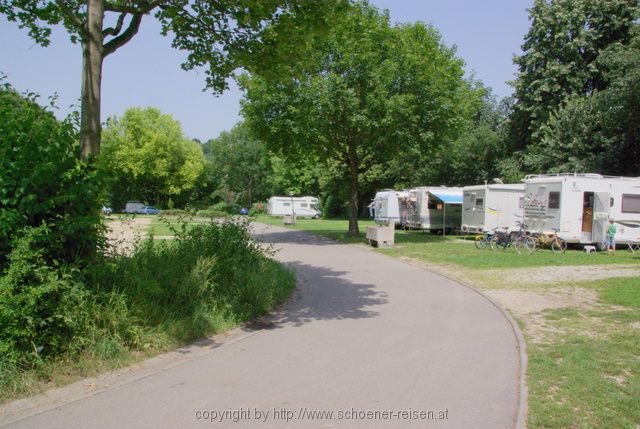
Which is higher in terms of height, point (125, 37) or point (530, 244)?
point (125, 37)

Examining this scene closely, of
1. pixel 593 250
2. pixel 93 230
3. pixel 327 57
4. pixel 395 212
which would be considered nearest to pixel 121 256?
pixel 93 230

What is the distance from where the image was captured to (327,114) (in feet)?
73.0

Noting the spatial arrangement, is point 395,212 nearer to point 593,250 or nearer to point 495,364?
point 593,250

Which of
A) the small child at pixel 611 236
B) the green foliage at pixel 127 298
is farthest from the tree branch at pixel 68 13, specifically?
the small child at pixel 611 236

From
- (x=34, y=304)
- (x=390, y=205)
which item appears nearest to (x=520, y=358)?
(x=34, y=304)

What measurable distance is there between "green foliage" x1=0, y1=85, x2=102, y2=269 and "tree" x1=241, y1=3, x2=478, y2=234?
15465 millimetres

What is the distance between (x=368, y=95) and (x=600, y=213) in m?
9.96

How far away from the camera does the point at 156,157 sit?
2451 inches

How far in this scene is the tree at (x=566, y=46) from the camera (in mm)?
31734

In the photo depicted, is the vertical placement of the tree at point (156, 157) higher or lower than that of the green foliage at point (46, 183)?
higher

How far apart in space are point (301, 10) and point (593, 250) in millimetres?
16693

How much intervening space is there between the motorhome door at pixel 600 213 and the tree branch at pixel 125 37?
60.8 ft

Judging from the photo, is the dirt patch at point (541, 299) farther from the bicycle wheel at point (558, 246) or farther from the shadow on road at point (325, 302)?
the bicycle wheel at point (558, 246)

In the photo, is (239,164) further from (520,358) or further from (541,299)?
(520,358)
